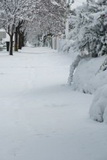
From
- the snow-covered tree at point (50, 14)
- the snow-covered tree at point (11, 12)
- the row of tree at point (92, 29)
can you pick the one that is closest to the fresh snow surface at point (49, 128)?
the row of tree at point (92, 29)

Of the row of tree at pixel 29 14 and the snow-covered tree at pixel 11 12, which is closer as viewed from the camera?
the snow-covered tree at pixel 11 12

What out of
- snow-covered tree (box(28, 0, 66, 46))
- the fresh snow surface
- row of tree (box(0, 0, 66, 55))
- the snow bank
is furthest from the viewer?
snow-covered tree (box(28, 0, 66, 46))

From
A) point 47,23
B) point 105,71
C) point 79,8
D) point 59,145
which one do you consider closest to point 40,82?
point 79,8

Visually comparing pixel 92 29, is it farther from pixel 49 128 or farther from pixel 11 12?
pixel 11 12

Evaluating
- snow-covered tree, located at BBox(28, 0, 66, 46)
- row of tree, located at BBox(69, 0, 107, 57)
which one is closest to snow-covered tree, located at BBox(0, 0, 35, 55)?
snow-covered tree, located at BBox(28, 0, 66, 46)

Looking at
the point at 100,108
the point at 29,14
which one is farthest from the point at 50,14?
the point at 100,108

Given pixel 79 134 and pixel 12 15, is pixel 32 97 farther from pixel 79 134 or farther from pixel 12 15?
pixel 12 15

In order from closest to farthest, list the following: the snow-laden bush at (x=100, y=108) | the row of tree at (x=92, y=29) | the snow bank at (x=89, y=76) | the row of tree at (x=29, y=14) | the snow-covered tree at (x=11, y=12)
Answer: the snow-laden bush at (x=100, y=108), the snow bank at (x=89, y=76), the row of tree at (x=92, y=29), the snow-covered tree at (x=11, y=12), the row of tree at (x=29, y=14)

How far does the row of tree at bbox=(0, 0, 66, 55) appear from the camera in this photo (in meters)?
34.5

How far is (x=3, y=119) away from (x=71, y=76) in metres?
4.82

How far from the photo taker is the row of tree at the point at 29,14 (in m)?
34.5

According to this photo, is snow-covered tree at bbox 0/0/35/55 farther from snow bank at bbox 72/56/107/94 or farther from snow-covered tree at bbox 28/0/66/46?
snow bank at bbox 72/56/107/94

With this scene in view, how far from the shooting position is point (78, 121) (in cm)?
689

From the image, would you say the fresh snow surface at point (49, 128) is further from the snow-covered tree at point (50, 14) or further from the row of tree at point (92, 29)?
the snow-covered tree at point (50, 14)
